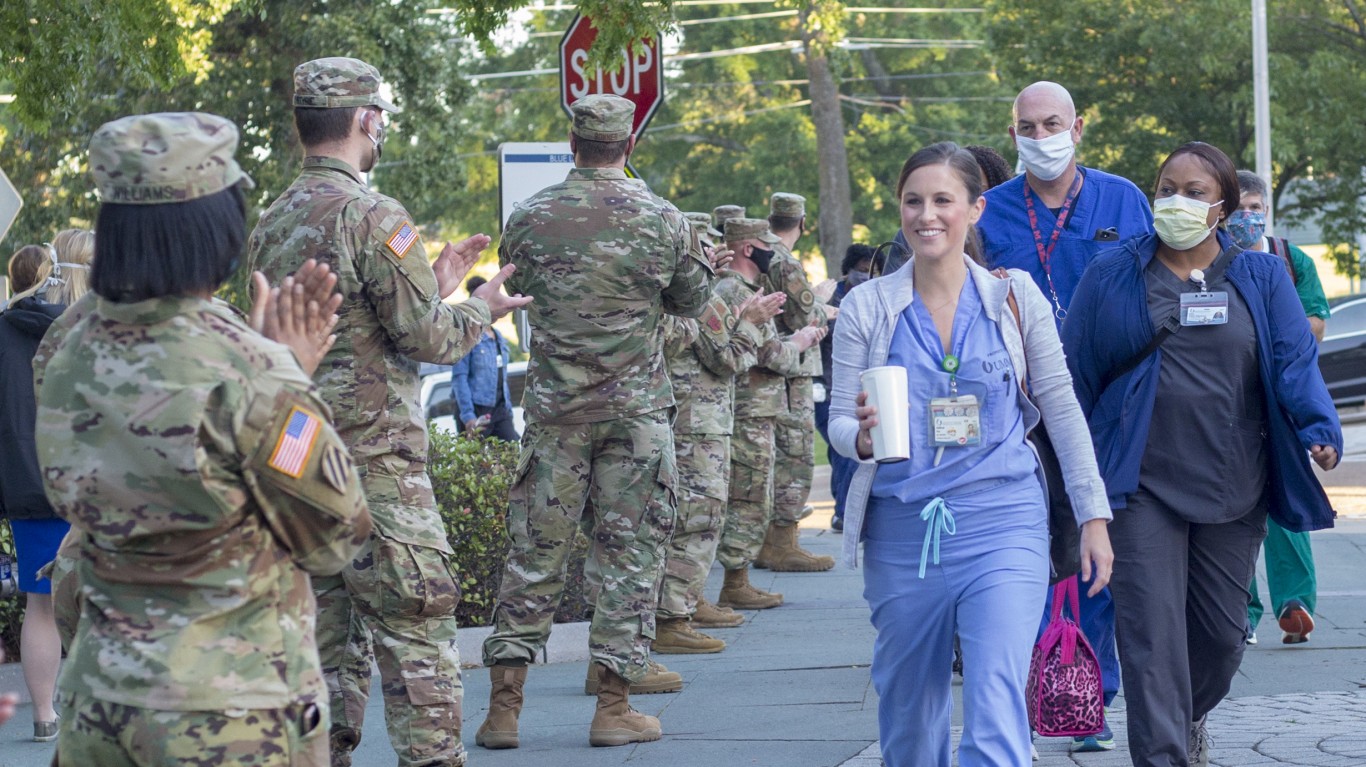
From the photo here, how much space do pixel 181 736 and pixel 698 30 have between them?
132ft

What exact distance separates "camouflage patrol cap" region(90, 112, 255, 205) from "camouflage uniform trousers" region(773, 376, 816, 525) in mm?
8709

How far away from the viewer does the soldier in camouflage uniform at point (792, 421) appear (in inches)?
426

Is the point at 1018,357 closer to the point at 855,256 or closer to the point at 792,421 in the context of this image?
the point at 792,421

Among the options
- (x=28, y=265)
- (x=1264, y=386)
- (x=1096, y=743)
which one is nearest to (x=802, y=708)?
(x=1096, y=743)

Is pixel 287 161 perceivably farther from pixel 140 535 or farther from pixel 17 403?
pixel 140 535

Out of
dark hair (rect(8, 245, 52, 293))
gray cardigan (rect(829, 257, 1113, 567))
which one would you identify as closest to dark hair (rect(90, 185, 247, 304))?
gray cardigan (rect(829, 257, 1113, 567))

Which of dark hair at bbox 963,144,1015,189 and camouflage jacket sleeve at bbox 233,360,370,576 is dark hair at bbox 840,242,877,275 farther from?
camouflage jacket sleeve at bbox 233,360,370,576

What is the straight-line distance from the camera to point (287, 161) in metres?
22.8

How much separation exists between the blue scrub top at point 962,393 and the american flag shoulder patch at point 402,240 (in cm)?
157

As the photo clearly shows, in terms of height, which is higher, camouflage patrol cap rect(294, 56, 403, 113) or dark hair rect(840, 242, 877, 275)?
camouflage patrol cap rect(294, 56, 403, 113)

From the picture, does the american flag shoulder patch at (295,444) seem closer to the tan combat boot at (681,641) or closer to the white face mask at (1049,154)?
the white face mask at (1049,154)

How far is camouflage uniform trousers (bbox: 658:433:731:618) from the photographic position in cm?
869

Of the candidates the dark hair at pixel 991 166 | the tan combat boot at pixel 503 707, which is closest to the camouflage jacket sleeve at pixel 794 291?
the dark hair at pixel 991 166

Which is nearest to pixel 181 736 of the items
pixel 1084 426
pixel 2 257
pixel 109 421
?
pixel 109 421
